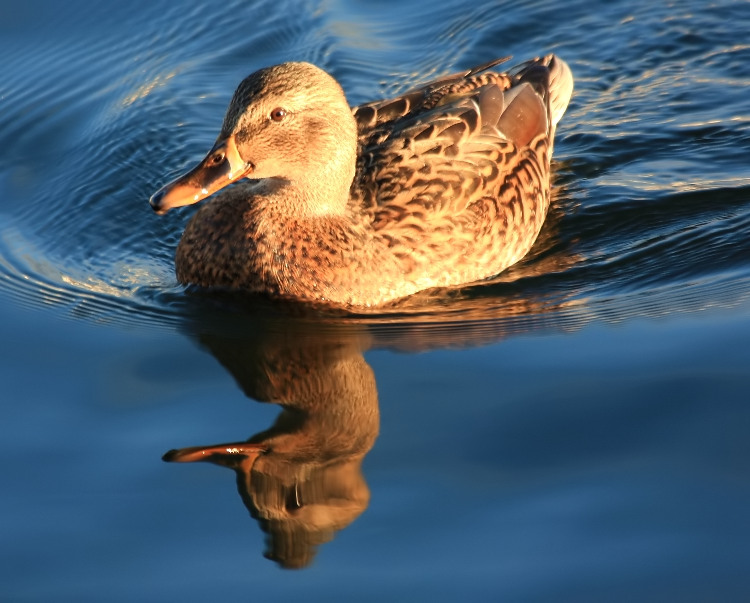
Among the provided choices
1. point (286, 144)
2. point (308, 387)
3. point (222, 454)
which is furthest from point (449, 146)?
point (222, 454)

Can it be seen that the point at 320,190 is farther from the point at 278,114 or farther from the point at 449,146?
the point at 449,146

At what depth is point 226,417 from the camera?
6090 millimetres

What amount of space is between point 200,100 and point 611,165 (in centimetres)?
330

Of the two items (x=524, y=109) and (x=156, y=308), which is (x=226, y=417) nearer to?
(x=156, y=308)

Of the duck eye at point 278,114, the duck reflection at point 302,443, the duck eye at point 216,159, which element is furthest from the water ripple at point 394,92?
the duck eye at point 278,114

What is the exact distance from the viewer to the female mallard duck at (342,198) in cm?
708

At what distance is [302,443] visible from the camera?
5.98 metres

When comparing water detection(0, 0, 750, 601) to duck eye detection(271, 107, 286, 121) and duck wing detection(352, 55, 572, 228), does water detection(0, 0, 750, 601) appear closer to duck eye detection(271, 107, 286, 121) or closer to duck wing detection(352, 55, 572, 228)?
duck wing detection(352, 55, 572, 228)

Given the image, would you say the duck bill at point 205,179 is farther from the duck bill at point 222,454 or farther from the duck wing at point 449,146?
the duck bill at point 222,454

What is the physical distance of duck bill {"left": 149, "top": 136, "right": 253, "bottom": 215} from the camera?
→ 689cm

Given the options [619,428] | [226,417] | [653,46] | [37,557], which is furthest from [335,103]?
[653,46]

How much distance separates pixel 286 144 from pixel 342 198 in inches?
21.5

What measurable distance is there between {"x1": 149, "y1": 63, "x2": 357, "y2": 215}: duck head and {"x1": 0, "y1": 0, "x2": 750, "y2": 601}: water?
0.76m

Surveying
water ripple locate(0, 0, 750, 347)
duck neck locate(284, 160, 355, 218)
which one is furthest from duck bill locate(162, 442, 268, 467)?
duck neck locate(284, 160, 355, 218)
